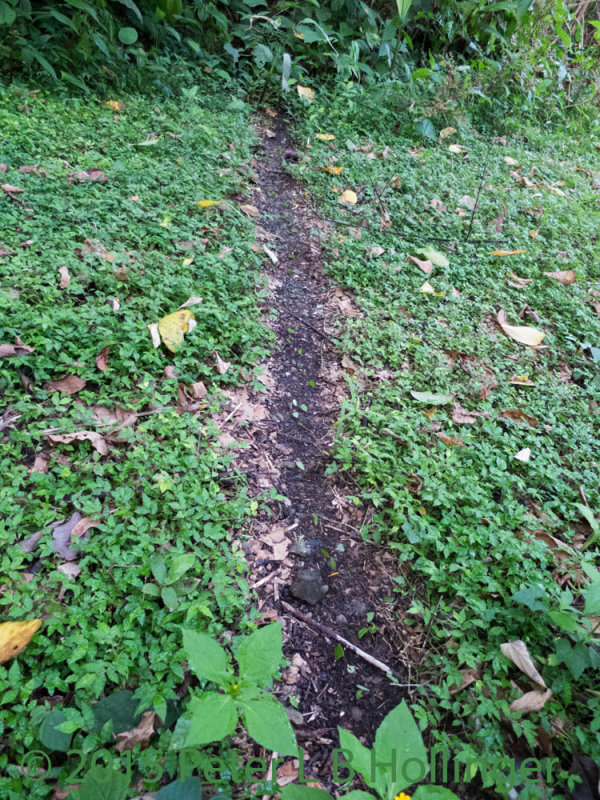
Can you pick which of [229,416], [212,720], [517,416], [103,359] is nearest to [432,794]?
[212,720]

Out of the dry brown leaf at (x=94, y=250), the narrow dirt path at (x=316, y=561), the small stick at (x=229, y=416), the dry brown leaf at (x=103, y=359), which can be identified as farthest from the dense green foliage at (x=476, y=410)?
the dry brown leaf at (x=94, y=250)

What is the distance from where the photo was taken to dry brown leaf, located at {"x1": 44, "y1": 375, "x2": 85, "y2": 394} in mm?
2244

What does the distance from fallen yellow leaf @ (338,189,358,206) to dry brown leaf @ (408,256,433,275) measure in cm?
91

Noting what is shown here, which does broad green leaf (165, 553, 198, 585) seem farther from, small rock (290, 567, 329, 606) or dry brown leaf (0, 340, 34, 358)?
dry brown leaf (0, 340, 34, 358)

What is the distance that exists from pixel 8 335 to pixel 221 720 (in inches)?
76.3

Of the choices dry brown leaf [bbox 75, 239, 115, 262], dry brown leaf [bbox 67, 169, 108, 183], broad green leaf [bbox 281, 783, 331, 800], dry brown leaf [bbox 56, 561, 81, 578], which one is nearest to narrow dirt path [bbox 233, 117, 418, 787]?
broad green leaf [bbox 281, 783, 331, 800]

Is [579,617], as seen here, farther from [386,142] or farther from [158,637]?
[386,142]

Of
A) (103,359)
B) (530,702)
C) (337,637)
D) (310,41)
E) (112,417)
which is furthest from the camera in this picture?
(310,41)

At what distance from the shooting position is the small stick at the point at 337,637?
1762mm

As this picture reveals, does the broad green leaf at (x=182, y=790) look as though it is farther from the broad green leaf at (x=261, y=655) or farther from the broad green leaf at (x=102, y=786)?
the broad green leaf at (x=261, y=655)

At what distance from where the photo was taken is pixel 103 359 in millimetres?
2391

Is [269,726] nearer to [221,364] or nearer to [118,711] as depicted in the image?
[118,711]

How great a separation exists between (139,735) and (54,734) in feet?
0.73

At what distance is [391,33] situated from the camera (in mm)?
5898
